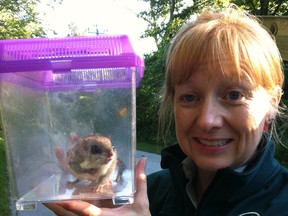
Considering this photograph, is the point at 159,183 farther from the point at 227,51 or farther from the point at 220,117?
the point at 227,51

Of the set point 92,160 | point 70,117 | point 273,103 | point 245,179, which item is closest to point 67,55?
point 70,117

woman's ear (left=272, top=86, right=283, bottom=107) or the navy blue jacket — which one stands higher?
woman's ear (left=272, top=86, right=283, bottom=107)

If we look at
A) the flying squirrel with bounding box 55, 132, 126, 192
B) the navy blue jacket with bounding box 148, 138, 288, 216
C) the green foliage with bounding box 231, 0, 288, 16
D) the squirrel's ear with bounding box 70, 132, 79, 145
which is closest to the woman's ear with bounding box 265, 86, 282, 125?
the navy blue jacket with bounding box 148, 138, 288, 216

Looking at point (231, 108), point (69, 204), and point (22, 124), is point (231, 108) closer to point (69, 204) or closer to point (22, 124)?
point (69, 204)

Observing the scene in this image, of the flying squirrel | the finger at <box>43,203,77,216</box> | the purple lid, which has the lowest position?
the finger at <box>43,203,77,216</box>

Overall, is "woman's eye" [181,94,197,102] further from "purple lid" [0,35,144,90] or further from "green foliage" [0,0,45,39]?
"green foliage" [0,0,45,39]

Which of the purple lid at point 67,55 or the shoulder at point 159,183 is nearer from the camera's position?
the purple lid at point 67,55

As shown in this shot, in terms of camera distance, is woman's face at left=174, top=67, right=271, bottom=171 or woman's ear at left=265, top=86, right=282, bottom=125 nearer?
woman's face at left=174, top=67, right=271, bottom=171

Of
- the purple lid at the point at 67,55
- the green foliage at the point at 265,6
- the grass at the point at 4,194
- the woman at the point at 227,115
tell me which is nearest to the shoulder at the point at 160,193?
the woman at the point at 227,115

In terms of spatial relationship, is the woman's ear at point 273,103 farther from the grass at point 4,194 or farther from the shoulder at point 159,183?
the grass at point 4,194
